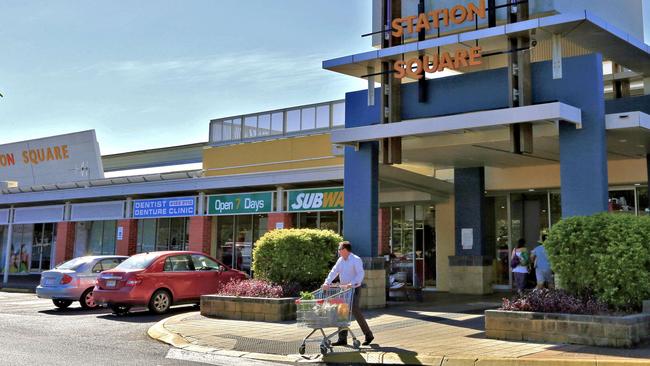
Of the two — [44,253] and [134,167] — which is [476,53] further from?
[44,253]

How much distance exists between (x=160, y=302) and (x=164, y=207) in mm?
10637

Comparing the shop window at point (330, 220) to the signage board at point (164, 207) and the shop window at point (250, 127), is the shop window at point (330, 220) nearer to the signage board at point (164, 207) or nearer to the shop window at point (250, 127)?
the shop window at point (250, 127)

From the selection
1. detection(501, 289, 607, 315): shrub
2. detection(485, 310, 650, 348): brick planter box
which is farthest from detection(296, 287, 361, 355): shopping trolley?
detection(501, 289, 607, 315): shrub

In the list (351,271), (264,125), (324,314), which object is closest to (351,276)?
(351,271)

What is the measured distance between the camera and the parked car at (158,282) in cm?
1505

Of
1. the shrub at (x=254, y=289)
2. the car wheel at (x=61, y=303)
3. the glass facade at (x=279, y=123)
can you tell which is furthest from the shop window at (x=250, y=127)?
the shrub at (x=254, y=289)

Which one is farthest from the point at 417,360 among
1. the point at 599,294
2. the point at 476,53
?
the point at 476,53

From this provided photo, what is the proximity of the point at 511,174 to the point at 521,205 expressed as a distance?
1.38m

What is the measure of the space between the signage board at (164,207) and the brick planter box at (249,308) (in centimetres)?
1093

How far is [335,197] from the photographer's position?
20672mm

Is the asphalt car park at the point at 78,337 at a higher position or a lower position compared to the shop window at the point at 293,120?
lower

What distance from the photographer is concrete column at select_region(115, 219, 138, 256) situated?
2708 cm

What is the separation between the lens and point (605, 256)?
32.6 feet

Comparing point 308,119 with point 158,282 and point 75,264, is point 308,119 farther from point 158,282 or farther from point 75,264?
point 158,282
